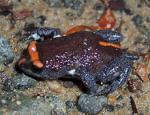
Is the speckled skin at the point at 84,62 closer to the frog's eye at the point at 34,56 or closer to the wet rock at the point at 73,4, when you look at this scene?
the frog's eye at the point at 34,56

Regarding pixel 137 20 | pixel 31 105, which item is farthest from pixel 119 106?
pixel 137 20

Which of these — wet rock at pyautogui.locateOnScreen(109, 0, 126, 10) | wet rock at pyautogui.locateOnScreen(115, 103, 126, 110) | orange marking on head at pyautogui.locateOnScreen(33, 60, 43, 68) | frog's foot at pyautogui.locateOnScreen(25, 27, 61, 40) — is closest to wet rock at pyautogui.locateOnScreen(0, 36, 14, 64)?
frog's foot at pyautogui.locateOnScreen(25, 27, 61, 40)

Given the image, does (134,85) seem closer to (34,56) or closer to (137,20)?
(137,20)

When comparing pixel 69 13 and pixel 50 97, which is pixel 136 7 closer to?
pixel 69 13

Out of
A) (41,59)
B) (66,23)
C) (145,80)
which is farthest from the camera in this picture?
(66,23)

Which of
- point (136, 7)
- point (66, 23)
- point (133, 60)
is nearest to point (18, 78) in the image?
point (66, 23)

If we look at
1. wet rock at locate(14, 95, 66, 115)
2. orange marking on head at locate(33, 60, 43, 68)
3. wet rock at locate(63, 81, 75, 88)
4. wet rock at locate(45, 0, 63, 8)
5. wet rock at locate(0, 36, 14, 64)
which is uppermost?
wet rock at locate(45, 0, 63, 8)

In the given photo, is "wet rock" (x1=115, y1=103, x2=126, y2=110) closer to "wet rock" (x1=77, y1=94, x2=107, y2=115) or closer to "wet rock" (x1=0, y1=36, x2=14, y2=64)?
"wet rock" (x1=77, y1=94, x2=107, y2=115)
